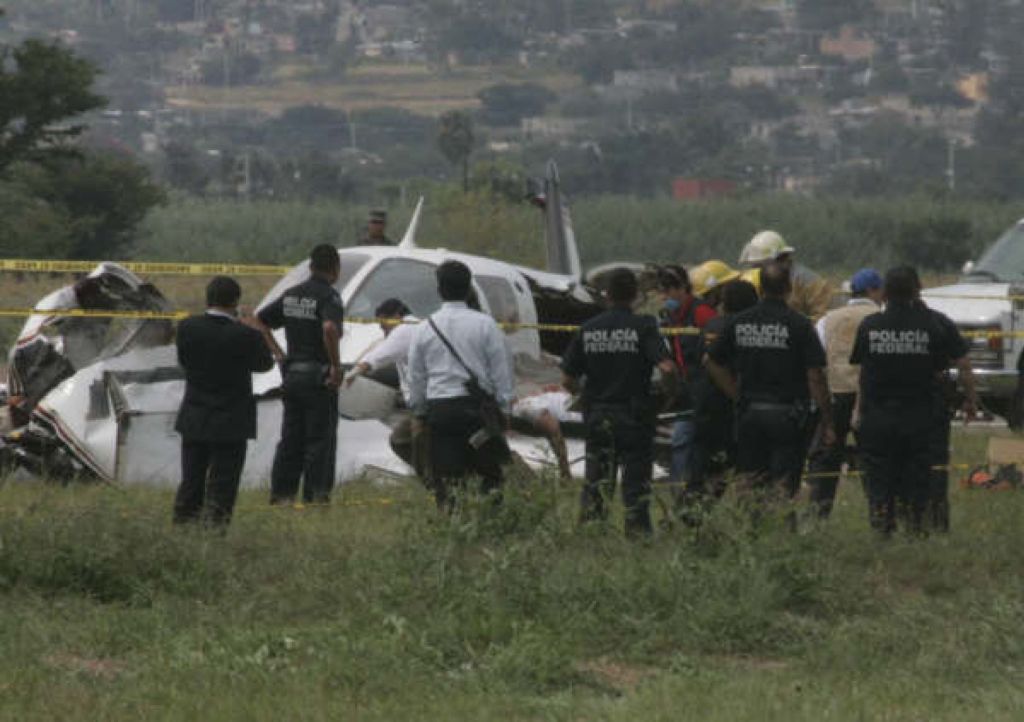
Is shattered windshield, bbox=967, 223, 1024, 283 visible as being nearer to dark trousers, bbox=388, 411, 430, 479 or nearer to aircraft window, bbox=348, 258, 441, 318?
aircraft window, bbox=348, 258, 441, 318

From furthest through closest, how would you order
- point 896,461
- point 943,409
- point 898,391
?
1. point 943,409
2. point 896,461
3. point 898,391

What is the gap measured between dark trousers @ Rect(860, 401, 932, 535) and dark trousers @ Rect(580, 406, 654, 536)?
1251 millimetres

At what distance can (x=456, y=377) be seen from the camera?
1203cm

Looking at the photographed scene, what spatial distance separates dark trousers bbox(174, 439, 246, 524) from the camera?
12.2 m

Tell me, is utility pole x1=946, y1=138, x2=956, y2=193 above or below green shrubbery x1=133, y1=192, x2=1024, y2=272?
below

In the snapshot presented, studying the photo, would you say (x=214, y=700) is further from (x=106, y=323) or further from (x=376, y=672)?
(x=106, y=323)

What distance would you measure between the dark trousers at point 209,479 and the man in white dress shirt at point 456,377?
1061 millimetres

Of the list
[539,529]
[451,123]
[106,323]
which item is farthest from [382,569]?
[451,123]

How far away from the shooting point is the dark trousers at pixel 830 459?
13.3 metres

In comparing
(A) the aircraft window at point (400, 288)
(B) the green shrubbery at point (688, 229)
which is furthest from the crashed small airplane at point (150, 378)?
(B) the green shrubbery at point (688, 229)

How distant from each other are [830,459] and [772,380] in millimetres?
1425

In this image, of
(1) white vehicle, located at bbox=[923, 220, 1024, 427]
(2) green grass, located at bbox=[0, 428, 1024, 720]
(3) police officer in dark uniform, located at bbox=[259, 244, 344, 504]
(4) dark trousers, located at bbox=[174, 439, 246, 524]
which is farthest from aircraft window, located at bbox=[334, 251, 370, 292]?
(1) white vehicle, located at bbox=[923, 220, 1024, 427]

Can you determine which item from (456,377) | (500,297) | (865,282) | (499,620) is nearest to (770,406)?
(456,377)

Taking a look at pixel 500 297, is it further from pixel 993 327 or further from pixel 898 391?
pixel 898 391
